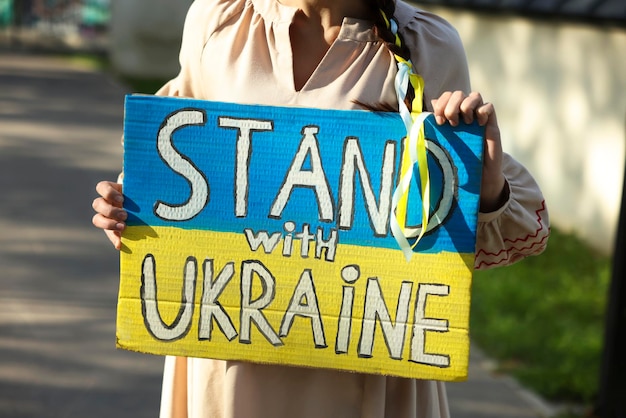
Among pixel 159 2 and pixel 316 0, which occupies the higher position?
pixel 159 2

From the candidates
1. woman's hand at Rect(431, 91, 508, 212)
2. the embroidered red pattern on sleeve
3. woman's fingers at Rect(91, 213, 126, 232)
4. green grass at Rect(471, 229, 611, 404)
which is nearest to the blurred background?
green grass at Rect(471, 229, 611, 404)

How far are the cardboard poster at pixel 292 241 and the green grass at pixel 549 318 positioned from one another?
303 centimetres

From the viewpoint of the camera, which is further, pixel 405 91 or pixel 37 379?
pixel 37 379

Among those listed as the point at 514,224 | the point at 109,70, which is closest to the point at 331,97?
the point at 514,224

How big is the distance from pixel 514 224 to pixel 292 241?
1.49 feet

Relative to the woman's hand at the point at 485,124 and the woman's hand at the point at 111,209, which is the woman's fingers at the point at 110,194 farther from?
the woman's hand at the point at 485,124

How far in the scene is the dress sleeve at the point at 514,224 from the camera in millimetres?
1999

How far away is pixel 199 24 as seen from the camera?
7.04 ft

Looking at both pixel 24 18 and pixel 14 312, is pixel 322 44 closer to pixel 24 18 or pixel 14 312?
pixel 14 312

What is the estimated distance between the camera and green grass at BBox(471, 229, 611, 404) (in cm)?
489

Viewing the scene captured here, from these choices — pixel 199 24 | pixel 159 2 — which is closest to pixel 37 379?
pixel 199 24

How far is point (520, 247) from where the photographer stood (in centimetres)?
204

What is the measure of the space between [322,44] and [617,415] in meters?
2.61

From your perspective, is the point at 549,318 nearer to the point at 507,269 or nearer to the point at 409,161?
the point at 507,269
